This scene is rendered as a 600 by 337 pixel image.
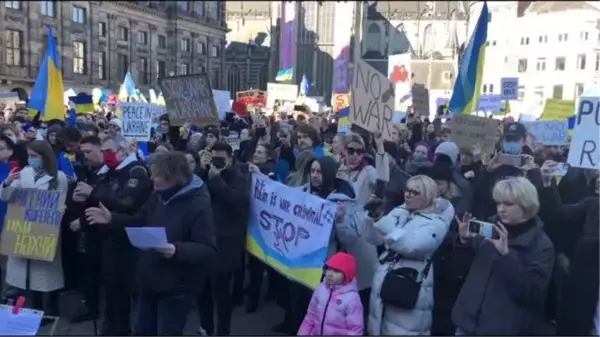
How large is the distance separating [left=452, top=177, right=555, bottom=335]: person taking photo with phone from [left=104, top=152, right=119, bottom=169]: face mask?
3067 mm

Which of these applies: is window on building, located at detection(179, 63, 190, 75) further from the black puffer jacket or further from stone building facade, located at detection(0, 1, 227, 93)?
the black puffer jacket

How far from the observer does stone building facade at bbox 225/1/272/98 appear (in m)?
23.2

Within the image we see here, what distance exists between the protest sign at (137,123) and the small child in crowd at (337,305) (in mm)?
6725

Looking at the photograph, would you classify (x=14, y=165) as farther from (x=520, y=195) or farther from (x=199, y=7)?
(x=199, y=7)

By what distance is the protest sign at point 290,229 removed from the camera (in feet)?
15.5

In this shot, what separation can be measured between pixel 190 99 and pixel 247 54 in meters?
25.6

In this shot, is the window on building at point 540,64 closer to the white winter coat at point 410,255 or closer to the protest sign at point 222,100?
the protest sign at point 222,100

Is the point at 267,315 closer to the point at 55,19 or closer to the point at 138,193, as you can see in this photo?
the point at 138,193

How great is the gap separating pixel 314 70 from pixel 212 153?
55889 mm

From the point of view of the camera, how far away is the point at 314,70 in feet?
200

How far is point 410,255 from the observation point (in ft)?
13.0

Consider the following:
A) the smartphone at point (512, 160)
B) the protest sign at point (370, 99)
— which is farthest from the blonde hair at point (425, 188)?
the protest sign at point (370, 99)

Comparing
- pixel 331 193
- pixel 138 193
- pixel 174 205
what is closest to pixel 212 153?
pixel 138 193

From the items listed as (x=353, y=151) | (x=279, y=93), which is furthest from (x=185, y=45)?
(x=353, y=151)
